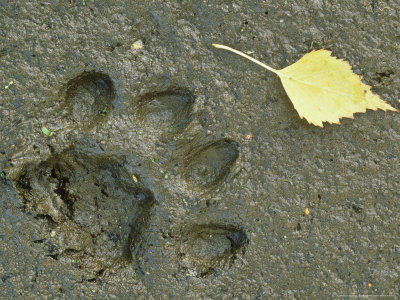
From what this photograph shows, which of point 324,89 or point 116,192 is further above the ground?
point 324,89

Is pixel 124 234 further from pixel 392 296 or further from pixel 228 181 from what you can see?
pixel 392 296

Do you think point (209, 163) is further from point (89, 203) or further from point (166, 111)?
point (89, 203)

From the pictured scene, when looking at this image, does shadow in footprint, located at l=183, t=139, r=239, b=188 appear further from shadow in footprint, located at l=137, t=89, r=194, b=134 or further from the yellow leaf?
the yellow leaf

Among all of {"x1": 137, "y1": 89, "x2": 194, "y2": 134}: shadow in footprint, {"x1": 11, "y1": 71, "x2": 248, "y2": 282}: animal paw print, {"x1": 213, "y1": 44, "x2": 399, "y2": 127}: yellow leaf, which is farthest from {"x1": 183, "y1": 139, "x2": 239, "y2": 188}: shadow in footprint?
{"x1": 213, "y1": 44, "x2": 399, "y2": 127}: yellow leaf

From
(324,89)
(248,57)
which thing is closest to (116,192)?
(248,57)

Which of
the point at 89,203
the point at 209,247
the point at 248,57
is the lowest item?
the point at 209,247

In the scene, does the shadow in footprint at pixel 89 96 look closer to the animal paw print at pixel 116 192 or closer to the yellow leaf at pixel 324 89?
the animal paw print at pixel 116 192
